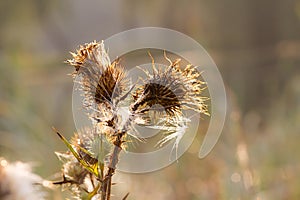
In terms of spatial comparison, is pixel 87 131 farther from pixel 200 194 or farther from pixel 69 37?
pixel 69 37

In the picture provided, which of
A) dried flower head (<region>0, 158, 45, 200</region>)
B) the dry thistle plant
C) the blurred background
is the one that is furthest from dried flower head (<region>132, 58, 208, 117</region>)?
the blurred background

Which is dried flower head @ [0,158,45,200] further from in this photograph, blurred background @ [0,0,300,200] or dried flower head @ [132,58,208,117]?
dried flower head @ [132,58,208,117]

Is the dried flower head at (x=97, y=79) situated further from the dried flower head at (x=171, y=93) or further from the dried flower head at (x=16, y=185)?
the dried flower head at (x=16, y=185)

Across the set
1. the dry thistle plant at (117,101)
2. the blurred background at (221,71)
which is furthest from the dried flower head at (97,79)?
the blurred background at (221,71)

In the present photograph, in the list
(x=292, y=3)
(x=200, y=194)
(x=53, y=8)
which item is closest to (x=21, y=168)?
(x=200, y=194)

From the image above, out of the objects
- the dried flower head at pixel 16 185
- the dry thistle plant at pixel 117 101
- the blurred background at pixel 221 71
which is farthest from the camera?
the blurred background at pixel 221 71

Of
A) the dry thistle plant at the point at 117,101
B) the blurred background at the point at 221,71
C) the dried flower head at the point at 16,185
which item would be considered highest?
the blurred background at the point at 221,71
